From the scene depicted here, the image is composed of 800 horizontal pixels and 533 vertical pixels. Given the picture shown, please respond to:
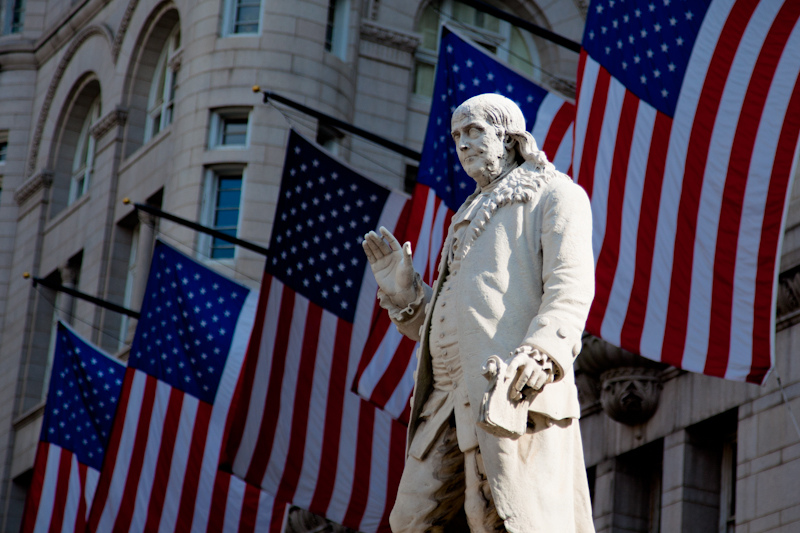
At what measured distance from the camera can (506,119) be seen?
30.8ft

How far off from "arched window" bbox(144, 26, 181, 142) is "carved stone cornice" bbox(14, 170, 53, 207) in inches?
240

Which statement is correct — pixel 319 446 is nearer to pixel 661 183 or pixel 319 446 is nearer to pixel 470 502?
pixel 661 183

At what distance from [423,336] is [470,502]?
1024 mm

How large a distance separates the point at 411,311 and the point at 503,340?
104 cm

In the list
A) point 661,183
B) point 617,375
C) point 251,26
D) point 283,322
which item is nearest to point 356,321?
point 283,322

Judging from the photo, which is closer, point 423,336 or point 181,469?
point 423,336

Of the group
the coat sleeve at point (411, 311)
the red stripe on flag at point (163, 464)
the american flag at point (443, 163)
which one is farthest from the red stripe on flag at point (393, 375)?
the coat sleeve at point (411, 311)

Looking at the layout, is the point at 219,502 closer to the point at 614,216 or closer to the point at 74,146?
the point at 614,216

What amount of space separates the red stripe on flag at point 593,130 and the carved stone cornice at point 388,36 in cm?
1780

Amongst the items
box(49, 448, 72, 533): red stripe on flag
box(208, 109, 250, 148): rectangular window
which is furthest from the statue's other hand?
box(208, 109, 250, 148): rectangular window

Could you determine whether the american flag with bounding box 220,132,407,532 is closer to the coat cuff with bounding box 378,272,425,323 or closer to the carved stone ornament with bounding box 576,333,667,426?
the carved stone ornament with bounding box 576,333,667,426

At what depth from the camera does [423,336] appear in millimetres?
9273

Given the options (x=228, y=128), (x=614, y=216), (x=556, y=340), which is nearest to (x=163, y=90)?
(x=228, y=128)

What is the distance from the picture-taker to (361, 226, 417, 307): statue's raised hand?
962 cm
